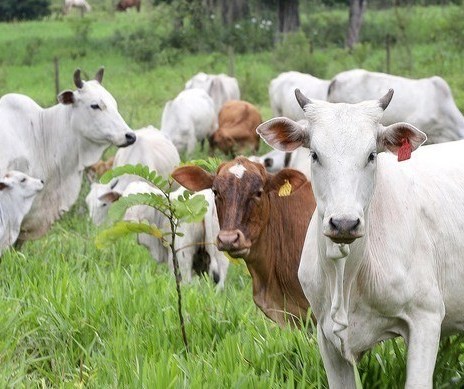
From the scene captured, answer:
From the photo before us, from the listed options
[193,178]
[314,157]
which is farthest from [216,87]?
[314,157]

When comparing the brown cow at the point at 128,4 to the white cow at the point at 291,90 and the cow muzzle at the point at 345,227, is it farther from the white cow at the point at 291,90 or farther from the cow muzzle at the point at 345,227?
the cow muzzle at the point at 345,227

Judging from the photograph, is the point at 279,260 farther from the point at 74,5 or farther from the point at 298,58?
the point at 74,5

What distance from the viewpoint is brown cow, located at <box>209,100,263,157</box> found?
54.0 ft

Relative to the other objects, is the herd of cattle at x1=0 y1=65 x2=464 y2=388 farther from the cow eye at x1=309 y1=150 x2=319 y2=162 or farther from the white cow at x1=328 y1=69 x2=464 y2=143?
the white cow at x1=328 y1=69 x2=464 y2=143

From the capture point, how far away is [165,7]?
30.8 meters

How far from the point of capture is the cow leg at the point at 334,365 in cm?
435

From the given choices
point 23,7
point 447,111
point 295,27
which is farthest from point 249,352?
point 23,7

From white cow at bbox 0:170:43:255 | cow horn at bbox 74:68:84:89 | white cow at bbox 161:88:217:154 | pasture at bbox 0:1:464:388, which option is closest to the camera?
pasture at bbox 0:1:464:388

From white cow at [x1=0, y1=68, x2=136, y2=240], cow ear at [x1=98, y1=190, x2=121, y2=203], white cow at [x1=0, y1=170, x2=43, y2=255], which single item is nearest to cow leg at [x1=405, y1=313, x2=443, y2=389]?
white cow at [x1=0, y1=170, x2=43, y2=255]

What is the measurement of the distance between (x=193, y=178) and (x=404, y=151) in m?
2.08

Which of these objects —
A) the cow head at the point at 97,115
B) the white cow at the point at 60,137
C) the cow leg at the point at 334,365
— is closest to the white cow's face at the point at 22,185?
the white cow at the point at 60,137

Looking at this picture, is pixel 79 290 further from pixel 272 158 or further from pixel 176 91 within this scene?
pixel 176 91

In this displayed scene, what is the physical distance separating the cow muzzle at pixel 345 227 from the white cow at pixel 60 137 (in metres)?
5.51

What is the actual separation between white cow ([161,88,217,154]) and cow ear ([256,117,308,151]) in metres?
10.9
